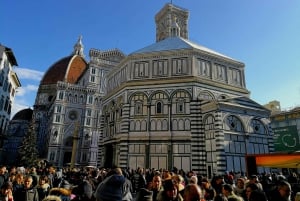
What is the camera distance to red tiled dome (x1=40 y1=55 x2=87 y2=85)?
73.8 meters

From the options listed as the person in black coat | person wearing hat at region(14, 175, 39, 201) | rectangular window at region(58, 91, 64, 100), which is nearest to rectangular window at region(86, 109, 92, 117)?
rectangular window at region(58, 91, 64, 100)

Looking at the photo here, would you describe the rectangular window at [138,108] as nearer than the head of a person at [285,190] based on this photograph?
No

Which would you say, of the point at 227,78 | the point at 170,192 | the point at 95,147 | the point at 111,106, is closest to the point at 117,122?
the point at 111,106

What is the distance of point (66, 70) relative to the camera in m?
74.8

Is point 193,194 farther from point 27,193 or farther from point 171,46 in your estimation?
point 171,46

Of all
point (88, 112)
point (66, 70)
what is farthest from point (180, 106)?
point (66, 70)

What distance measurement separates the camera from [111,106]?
27.5 metres

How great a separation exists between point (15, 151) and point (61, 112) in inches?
1094

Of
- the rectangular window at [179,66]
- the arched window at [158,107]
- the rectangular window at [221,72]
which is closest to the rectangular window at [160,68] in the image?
the rectangular window at [179,66]

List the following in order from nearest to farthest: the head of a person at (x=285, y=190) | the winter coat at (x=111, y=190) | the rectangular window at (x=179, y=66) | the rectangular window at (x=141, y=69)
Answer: the winter coat at (x=111, y=190) < the head of a person at (x=285, y=190) < the rectangular window at (x=179, y=66) < the rectangular window at (x=141, y=69)

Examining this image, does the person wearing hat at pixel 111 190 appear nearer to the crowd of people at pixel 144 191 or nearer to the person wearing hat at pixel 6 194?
the crowd of people at pixel 144 191

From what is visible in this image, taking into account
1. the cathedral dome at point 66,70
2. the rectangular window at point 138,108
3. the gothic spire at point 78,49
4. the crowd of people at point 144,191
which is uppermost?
the gothic spire at point 78,49

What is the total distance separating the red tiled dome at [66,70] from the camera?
242ft

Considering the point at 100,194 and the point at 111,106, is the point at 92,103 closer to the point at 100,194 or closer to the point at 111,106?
the point at 111,106
